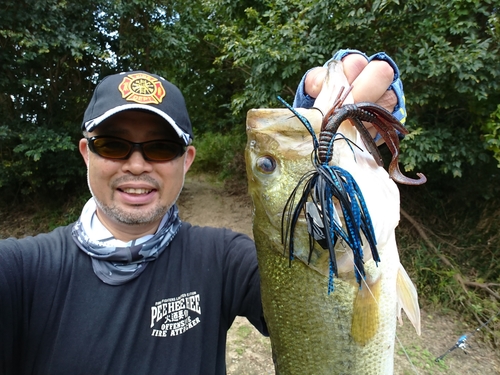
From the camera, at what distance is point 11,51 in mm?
7195

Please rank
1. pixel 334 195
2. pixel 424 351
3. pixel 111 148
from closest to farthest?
pixel 334 195 < pixel 111 148 < pixel 424 351

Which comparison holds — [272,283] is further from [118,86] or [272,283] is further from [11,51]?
[11,51]

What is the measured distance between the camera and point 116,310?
1.52 metres

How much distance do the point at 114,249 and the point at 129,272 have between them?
13 cm

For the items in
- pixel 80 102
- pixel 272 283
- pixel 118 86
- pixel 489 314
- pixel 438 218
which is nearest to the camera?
pixel 272 283

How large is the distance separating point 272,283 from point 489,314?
5.48m

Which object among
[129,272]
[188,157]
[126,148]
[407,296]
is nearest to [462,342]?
[407,296]

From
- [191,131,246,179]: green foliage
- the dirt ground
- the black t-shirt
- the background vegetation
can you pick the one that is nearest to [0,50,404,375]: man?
the black t-shirt

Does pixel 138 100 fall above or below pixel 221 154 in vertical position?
below

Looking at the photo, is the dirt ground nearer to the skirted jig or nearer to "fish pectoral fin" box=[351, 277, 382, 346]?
"fish pectoral fin" box=[351, 277, 382, 346]

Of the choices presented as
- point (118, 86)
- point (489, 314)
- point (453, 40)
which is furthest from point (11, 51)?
point (489, 314)

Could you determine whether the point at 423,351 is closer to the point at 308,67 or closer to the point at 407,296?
the point at 407,296

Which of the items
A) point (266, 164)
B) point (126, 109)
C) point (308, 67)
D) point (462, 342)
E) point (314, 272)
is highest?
point (308, 67)

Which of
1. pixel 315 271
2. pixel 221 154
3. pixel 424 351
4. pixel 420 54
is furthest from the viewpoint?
pixel 221 154
